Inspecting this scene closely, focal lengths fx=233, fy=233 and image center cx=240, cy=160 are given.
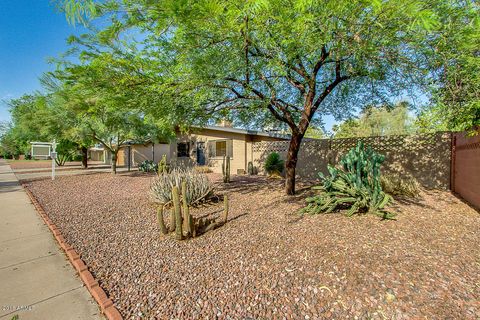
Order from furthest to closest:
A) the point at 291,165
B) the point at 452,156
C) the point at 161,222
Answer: the point at 452,156 → the point at 291,165 → the point at 161,222

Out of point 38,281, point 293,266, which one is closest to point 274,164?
point 293,266

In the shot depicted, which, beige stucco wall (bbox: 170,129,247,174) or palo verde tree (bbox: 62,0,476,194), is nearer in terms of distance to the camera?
palo verde tree (bbox: 62,0,476,194)

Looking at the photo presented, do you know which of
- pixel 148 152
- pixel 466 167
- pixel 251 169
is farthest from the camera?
pixel 148 152

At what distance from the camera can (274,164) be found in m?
13.2

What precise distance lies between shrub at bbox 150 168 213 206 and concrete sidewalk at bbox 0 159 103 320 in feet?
8.10

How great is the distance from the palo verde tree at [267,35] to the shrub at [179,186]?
92.6 inches

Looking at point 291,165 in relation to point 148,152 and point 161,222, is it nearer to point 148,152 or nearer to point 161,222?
point 161,222

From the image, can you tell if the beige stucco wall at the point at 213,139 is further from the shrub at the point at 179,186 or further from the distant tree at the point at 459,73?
the distant tree at the point at 459,73

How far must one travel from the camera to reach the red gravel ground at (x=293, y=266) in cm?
244

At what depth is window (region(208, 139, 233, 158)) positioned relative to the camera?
1573 cm

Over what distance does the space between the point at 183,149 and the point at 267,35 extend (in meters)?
15.5

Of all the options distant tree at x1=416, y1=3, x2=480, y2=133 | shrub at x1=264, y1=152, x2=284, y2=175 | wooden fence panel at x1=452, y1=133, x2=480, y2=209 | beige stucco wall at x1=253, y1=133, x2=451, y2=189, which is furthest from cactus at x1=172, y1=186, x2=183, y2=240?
shrub at x1=264, y1=152, x2=284, y2=175

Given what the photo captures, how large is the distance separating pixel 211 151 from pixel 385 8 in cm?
1428

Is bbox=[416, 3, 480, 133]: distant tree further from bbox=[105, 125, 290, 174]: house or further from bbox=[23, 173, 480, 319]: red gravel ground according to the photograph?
bbox=[105, 125, 290, 174]: house
